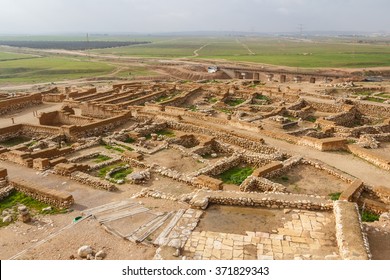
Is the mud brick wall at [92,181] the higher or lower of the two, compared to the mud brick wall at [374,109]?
lower

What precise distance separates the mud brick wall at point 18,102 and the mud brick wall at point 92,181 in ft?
56.2

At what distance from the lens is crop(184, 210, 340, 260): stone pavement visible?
7648mm

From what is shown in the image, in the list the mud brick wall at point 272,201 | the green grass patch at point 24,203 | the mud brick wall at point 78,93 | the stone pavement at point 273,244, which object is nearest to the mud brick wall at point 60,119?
the mud brick wall at point 78,93

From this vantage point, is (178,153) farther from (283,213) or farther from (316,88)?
(316,88)

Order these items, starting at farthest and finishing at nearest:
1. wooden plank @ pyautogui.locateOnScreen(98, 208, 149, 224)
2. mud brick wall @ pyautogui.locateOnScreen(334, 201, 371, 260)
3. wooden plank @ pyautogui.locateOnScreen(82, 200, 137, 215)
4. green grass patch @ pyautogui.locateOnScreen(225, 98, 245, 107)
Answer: green grass patch @ pyautogui.locateOnScreen(225, 98, 245, 107)
wooden plank @ pyautogui.locateOnScreen(82, 200, 137, 215)
wooden plank @ pyautogui.locateOnScreen(98, 208, 149, 224)
mud brick wall @ pyautogui.locateOnScreen(334, 201, 371, 260)

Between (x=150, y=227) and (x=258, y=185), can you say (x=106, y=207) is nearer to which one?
(x=150, y=227)

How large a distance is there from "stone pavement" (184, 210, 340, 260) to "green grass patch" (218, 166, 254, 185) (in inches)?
232

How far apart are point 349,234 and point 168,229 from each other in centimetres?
441

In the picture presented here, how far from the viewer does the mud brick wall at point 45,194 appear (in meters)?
11.8

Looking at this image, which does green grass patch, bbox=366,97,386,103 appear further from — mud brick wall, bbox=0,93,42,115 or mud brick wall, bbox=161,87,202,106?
mud brick wall, bbox=0,93,42,115

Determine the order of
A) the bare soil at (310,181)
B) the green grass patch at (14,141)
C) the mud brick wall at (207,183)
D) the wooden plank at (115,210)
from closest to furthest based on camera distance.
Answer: the wooden plank at (115,210)
the mud brick wall at (207,183)
the bare soil at (310,181)
the green grass patch at (14,141)

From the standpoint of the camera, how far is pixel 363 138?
1861 centimetres

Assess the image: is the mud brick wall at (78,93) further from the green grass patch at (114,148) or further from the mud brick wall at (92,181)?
the mud brick wall at (92,181)

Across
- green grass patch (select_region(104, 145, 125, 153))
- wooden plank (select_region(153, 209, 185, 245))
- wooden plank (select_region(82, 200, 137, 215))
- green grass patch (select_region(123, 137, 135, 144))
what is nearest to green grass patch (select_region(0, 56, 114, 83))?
green grass patch (select_region(123, 137, 135, 144))
